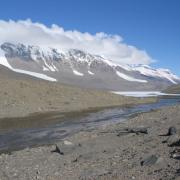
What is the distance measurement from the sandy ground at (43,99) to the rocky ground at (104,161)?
102 ft

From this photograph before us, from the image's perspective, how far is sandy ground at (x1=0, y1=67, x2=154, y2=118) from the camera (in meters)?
56.7

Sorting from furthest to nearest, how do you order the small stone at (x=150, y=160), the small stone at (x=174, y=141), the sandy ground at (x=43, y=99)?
the sandy ground at (x=43, y=99) → the small stone at (x=174, y=141) → the small stone at (x=150, y=160)

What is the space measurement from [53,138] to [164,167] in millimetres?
16846

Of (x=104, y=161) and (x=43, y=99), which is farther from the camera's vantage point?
(x=43, y=99)

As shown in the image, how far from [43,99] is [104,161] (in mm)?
50588

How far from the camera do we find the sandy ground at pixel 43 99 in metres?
56.7

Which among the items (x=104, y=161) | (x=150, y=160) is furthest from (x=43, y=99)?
(x=150, y=160)

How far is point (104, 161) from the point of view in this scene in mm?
17078

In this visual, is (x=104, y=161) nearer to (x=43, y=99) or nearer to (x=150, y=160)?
(x=150, y=160)

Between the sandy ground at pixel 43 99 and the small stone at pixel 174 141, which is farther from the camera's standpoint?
the sandy ground at pixel 43 99

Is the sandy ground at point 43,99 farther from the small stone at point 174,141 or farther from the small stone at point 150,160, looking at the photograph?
the small stone at point 150,160

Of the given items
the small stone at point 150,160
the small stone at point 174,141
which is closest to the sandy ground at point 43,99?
the small stone at point 174,141

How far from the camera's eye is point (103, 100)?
263 ft

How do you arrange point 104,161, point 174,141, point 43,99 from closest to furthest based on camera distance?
point 104,161 < point 174,141 < point 43,99
